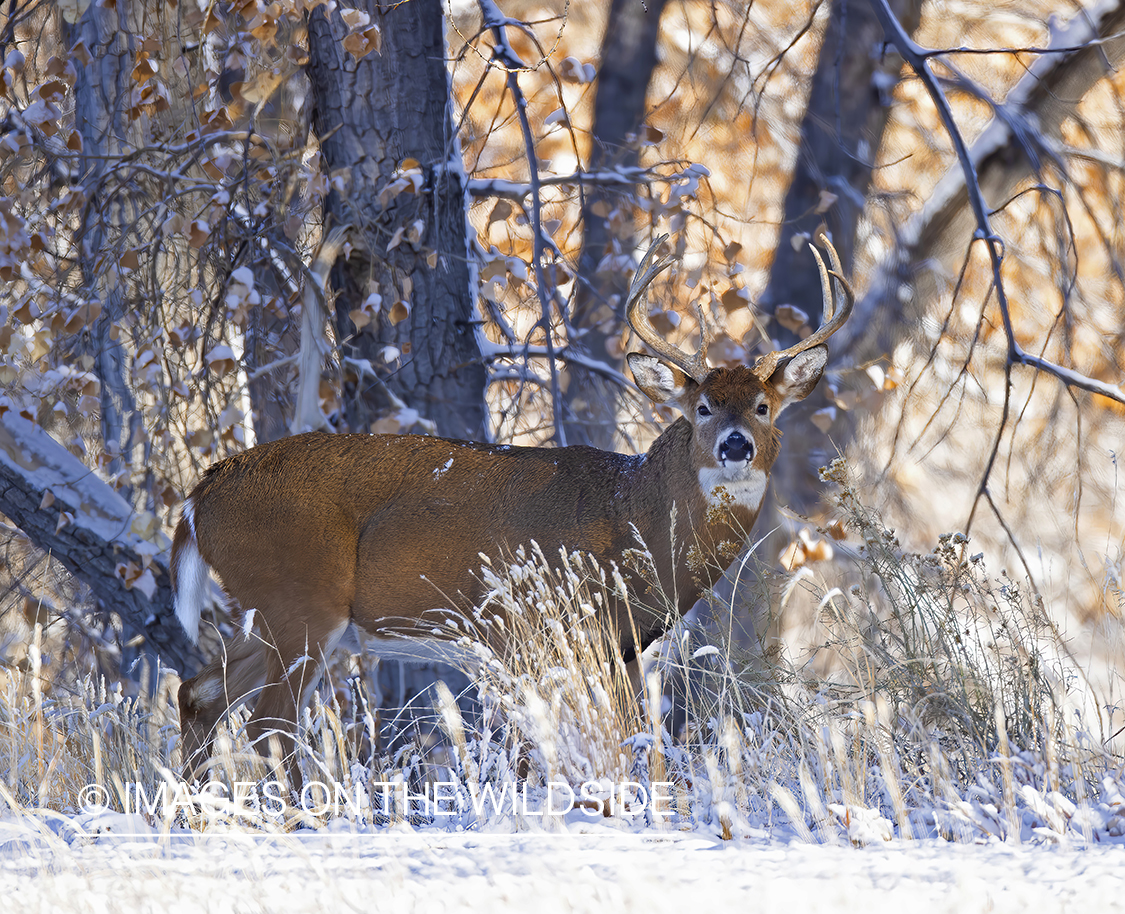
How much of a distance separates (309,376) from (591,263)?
3826 mm

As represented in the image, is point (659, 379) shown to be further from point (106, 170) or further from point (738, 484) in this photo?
point (106, 170)

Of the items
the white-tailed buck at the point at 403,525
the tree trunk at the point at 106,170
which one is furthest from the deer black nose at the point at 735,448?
the tree trunk at the point at 106,170

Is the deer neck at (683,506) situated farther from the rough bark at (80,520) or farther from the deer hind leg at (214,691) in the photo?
the rough bark at (80,520)

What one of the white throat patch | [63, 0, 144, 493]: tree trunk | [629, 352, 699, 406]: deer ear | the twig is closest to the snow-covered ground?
the white throat patch

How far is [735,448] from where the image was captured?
4.93 meters

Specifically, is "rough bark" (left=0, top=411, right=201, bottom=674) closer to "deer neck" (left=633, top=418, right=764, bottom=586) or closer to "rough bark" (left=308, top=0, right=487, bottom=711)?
"rough bark" (left=308, top=0, right=487, bottom=711)

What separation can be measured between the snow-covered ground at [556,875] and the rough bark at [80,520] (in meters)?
3.24

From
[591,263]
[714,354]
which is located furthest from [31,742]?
[591,263]

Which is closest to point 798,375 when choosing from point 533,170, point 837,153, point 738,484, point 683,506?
A: point 738,484

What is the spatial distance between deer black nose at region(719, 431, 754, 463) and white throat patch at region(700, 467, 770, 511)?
0.27 feet

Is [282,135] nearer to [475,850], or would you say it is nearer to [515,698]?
[515,698]

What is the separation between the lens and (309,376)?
19.3 ft

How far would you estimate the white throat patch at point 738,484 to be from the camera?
5.04 metres

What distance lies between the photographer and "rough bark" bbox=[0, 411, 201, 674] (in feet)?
20.0
